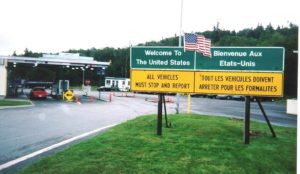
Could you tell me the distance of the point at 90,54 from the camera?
17375cm

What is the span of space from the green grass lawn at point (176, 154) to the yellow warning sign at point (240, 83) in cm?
158

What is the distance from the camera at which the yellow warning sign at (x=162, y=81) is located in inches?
468

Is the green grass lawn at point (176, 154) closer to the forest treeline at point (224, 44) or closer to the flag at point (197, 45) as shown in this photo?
the flag at point (197, 45)

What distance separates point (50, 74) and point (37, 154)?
4691 inches

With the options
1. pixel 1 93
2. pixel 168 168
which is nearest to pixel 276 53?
pixel 168 168

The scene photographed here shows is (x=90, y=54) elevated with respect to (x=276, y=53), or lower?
elevated

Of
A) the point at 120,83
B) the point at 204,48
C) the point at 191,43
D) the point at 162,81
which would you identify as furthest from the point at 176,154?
the point at 120,83

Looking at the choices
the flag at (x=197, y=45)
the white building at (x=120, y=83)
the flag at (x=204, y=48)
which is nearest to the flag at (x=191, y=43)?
the flag at (x=197, y=45)

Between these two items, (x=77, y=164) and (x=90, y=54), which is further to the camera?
(x=90, y=54)

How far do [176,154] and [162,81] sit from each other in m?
3.71

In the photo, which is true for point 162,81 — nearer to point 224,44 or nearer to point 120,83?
point 120,83

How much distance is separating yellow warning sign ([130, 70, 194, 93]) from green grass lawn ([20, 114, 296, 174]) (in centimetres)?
160

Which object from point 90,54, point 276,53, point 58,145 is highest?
point 90,54

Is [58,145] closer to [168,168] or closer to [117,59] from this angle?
[168,168]
